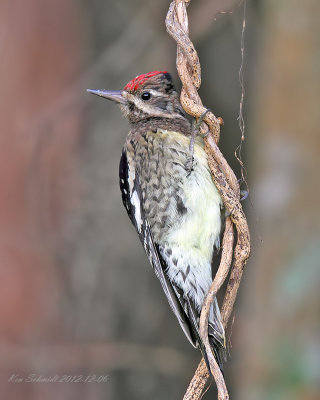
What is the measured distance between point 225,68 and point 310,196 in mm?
1574

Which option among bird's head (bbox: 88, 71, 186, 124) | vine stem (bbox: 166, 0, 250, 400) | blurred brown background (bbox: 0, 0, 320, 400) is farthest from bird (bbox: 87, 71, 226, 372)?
blurred brown background (bbox: 0, 0, 320, 400)

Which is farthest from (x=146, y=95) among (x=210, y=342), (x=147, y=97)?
(x=210, y=342)

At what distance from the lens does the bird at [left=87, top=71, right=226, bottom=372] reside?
2850 mm

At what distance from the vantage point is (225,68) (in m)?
5.19

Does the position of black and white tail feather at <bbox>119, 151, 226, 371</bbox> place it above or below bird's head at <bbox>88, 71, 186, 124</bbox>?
below

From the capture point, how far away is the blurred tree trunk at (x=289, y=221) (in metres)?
3.93

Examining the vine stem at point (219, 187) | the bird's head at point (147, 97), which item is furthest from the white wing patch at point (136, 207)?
the vine stem at point (219, 187)

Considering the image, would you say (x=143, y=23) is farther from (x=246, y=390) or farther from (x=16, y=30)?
(x=246, y=390)

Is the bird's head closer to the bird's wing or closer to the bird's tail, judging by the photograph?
the bird's wing

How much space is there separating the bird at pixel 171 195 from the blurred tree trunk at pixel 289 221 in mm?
970

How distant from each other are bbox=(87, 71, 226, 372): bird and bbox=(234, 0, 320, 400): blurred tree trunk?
0.97 meters

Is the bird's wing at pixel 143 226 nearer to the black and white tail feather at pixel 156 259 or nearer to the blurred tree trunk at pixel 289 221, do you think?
the black and white tail feather at pixel 156 259

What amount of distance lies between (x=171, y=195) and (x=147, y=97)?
19.3 inches

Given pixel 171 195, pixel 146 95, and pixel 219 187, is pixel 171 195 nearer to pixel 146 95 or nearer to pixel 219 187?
pixel 146 95
